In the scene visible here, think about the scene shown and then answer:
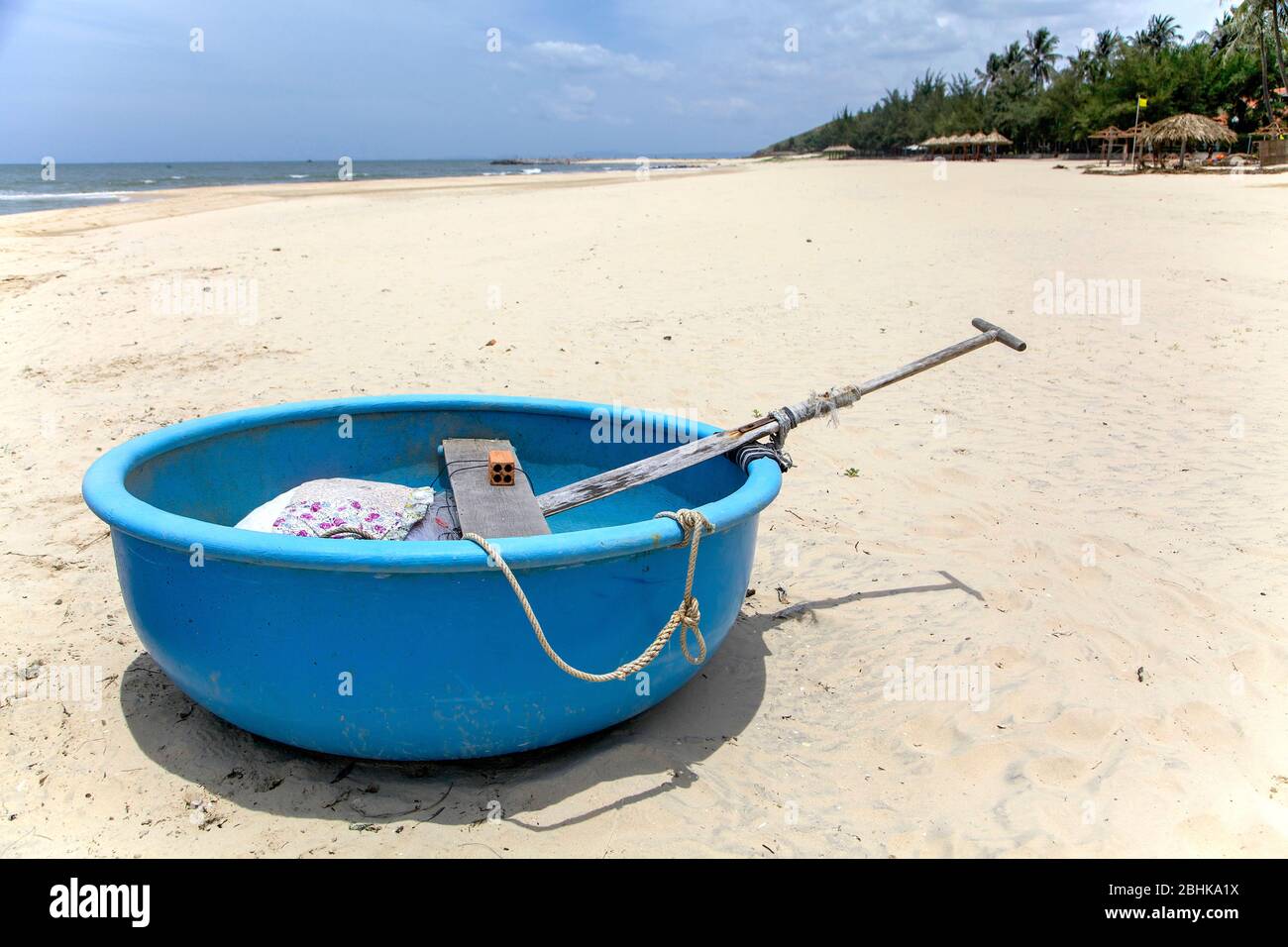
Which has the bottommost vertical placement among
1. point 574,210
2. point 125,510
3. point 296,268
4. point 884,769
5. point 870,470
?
point 884,769

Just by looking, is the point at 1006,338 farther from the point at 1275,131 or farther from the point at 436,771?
the point at 1275,131

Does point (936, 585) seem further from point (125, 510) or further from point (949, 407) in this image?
point (125, 510)

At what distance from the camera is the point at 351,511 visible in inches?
121

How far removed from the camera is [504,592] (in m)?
2.16

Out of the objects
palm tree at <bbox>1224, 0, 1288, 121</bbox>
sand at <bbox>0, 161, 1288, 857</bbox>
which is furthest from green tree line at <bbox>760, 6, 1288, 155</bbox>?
sand at <bbox>0, 161, 1288, 857</bbox>

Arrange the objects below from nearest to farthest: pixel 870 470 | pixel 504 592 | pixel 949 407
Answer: pixel 504 592, pixel 870 470, pixel 949 407

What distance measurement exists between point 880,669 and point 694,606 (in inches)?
43.6

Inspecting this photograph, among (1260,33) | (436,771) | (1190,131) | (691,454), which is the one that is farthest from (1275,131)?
(436,771)

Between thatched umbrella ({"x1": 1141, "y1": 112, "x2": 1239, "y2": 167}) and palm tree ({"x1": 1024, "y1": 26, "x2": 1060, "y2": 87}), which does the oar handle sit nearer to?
thatched umbrella ({"x1": 1141, "y1": 112, "x2": 1239, "y2": 167})

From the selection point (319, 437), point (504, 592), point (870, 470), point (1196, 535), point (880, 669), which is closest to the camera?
point (504, 592)

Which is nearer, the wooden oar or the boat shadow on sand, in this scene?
the boat shadow on sand

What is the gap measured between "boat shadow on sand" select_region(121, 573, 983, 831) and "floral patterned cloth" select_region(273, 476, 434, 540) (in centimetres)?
65

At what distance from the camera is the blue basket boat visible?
6.95 ft

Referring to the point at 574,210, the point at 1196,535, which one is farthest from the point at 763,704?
the point at 574,210
